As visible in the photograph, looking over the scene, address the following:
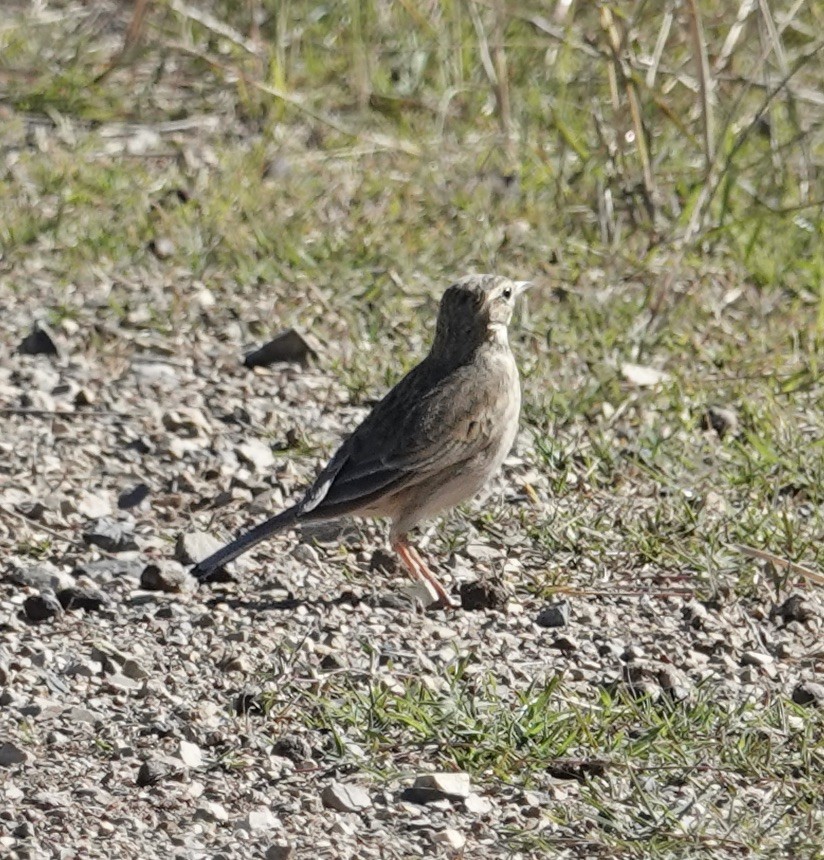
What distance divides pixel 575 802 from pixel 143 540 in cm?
207

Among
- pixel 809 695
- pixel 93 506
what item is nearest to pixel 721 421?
pixel 809 695

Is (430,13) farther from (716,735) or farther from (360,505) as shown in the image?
(716,735)

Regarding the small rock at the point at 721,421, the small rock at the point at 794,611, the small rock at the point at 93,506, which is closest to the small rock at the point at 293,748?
the small rock at the point at 794,611

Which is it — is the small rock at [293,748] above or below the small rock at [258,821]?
above

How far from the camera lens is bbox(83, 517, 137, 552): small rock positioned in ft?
20.7

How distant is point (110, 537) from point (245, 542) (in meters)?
0.66

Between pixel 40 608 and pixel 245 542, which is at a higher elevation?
pixel 245 542

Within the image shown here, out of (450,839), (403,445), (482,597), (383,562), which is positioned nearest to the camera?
(450,839)

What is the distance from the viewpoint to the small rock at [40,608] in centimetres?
577

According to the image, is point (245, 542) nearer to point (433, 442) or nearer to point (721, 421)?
point (433, 442)

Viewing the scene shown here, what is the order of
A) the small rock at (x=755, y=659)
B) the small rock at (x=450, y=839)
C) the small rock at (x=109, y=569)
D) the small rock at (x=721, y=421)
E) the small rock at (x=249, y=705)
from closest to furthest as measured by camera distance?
the small rock at (x=450, y=839), the small rock at (x=249, y=705), the small rock at (x=755, y=659), the small rock at (x=109, y=569), the small rock at (x=721, y=421)

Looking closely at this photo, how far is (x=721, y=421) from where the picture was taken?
7180 mm

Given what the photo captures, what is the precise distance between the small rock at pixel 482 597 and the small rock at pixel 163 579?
848 millimetres

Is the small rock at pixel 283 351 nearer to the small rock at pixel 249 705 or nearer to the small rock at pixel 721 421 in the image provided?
the small rock at pixel 721 421
